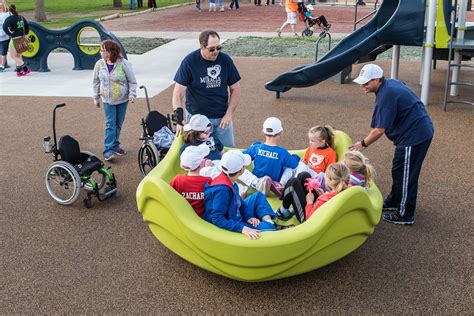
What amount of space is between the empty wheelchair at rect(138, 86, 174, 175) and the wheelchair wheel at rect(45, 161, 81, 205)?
924mm

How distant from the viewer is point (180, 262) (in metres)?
4.92

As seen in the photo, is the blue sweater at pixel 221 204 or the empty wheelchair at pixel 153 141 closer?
the blue sweater at pixel 221 204

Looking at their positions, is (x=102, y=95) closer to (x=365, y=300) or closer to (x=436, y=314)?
(x=365, y=300)

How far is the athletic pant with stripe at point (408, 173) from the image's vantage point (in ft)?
17.4

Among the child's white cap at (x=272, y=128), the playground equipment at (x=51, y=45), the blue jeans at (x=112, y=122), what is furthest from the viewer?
the playground equipment at (x=51, y=45)

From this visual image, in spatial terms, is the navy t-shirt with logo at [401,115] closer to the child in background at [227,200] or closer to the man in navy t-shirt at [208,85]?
the child in background at [227,200]

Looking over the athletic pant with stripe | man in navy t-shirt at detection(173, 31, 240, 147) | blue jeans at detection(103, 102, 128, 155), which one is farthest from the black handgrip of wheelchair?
the athletic pant with stripe

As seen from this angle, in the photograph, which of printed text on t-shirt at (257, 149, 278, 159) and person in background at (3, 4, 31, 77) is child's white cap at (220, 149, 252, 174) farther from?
person in background at (3, 4, 31, 77)

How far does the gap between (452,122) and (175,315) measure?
21.6 feet

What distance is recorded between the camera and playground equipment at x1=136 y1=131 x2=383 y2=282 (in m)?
4.18

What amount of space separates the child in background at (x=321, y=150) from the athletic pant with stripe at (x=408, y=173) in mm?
691

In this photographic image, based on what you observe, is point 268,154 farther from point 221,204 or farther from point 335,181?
point 221,204

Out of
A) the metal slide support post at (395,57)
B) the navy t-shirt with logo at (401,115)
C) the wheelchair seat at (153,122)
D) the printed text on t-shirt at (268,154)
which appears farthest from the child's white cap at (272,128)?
the metal slide support post at (395,57)

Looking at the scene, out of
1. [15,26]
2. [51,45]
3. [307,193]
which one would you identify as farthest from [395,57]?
[15,26]
